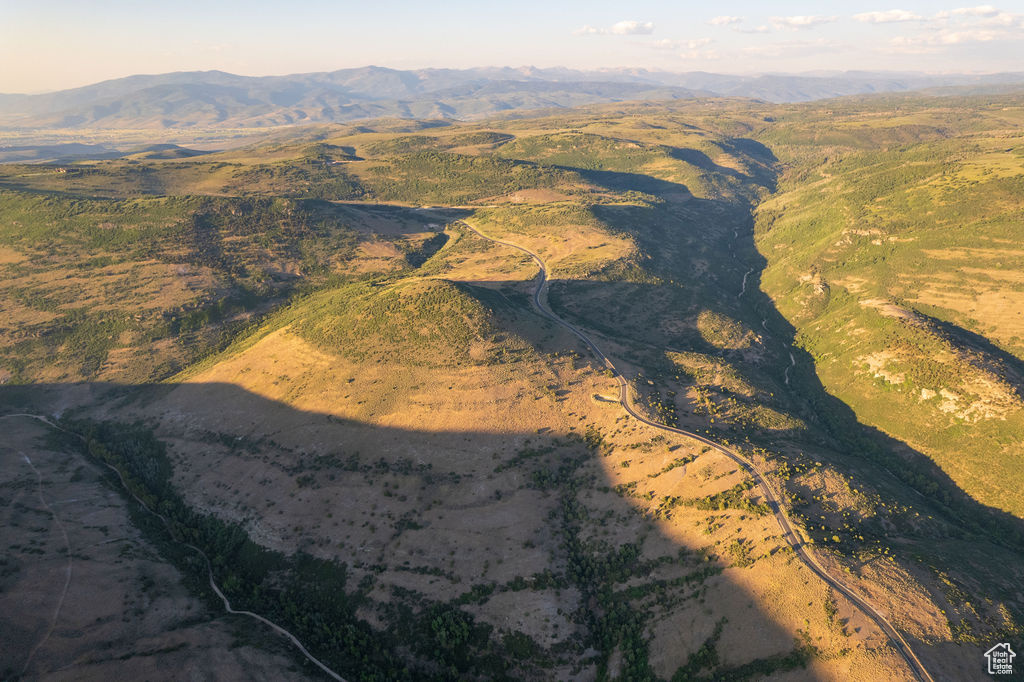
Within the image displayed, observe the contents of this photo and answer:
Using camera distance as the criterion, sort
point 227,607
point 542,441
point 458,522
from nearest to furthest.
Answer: point 227,607
point 458,522
point 542,441

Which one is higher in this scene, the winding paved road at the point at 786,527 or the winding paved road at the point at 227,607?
the winding paved road at the point at 786,527

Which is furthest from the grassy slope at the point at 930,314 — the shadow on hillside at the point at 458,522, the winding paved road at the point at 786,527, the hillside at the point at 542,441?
the shadow on hillside at the point at 458,522

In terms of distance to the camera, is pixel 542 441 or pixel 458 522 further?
pixel 542 441

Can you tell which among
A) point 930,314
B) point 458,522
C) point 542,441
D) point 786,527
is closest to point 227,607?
point 458,522

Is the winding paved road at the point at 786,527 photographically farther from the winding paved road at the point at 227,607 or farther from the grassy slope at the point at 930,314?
the winding paved road at the point at 227,607

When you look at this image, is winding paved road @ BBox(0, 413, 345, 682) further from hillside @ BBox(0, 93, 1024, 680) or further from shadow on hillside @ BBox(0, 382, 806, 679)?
shadow on hillside @ BBox(0, 382, 806, 679)

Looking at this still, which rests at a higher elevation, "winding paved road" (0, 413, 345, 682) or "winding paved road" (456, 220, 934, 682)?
"winding paved road" (456, 220, 934, 682)

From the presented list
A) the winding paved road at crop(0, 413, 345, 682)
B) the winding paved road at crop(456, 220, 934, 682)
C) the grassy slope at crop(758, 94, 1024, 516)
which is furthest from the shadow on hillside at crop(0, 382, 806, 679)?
the grassy slope at crop(758, 94, 1024, 516)

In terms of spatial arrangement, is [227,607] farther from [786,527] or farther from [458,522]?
[786,527]

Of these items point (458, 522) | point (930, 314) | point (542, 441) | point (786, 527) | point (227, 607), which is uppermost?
point (930, 314)
